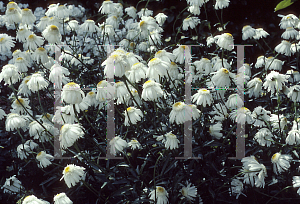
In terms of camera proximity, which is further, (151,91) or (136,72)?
(136,72)

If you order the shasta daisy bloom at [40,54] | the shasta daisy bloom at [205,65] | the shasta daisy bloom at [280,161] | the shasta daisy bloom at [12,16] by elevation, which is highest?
the shasta daisy bloom at [12,16]

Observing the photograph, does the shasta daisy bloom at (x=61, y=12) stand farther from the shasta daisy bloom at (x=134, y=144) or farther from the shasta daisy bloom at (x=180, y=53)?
the shasta daisy bloom at (x=134, y=144)

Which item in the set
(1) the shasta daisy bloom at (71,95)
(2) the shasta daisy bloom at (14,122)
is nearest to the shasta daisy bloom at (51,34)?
(2) the shasta daisy bloom at (14,122)

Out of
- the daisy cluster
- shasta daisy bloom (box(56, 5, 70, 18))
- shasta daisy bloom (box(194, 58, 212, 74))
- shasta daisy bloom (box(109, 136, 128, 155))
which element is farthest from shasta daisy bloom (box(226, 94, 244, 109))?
shasta daisy bloom (box(56, 5, 70, 18))

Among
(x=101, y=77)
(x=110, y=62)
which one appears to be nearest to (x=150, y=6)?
(x=101, y=77)

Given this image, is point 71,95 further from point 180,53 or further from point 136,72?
point 180,53

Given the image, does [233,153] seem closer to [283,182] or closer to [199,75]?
[283,182]

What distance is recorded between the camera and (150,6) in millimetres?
5000

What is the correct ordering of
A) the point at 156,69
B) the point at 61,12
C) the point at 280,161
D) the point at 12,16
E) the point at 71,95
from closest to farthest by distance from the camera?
the point at 71,95 < the point at 156,69 < the point at 280,161 < the point at 12,16 < the point at 61,12

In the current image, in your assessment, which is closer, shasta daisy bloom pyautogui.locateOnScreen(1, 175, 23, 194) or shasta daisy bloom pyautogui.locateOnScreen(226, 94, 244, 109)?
shasta daisy bloom pyautogui.locateOnScreen(226, 94, 244, 109)

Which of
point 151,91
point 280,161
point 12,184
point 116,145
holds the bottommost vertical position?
point 12,184

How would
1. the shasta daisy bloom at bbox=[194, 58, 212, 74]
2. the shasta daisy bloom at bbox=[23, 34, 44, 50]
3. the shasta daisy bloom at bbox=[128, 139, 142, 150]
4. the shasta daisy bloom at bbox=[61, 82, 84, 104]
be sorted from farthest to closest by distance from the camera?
the shasta daisy bloom at bbox=[23, 34, 44, 50], the shasta daisy bloom at bbox=[194, 58, 212, 74], the shasta daisy bloom at bbox=[128, 139, 142, 150], the shasta daisy bloom at bbox=[61, 82, 84, 104]

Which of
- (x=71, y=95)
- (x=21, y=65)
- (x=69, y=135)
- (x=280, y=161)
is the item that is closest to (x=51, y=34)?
(x=21, y=65)

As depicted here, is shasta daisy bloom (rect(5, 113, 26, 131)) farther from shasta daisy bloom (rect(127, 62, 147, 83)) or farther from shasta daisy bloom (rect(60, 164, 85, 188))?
shasta daisy bloom (rect(127, 62, 147, 83))
